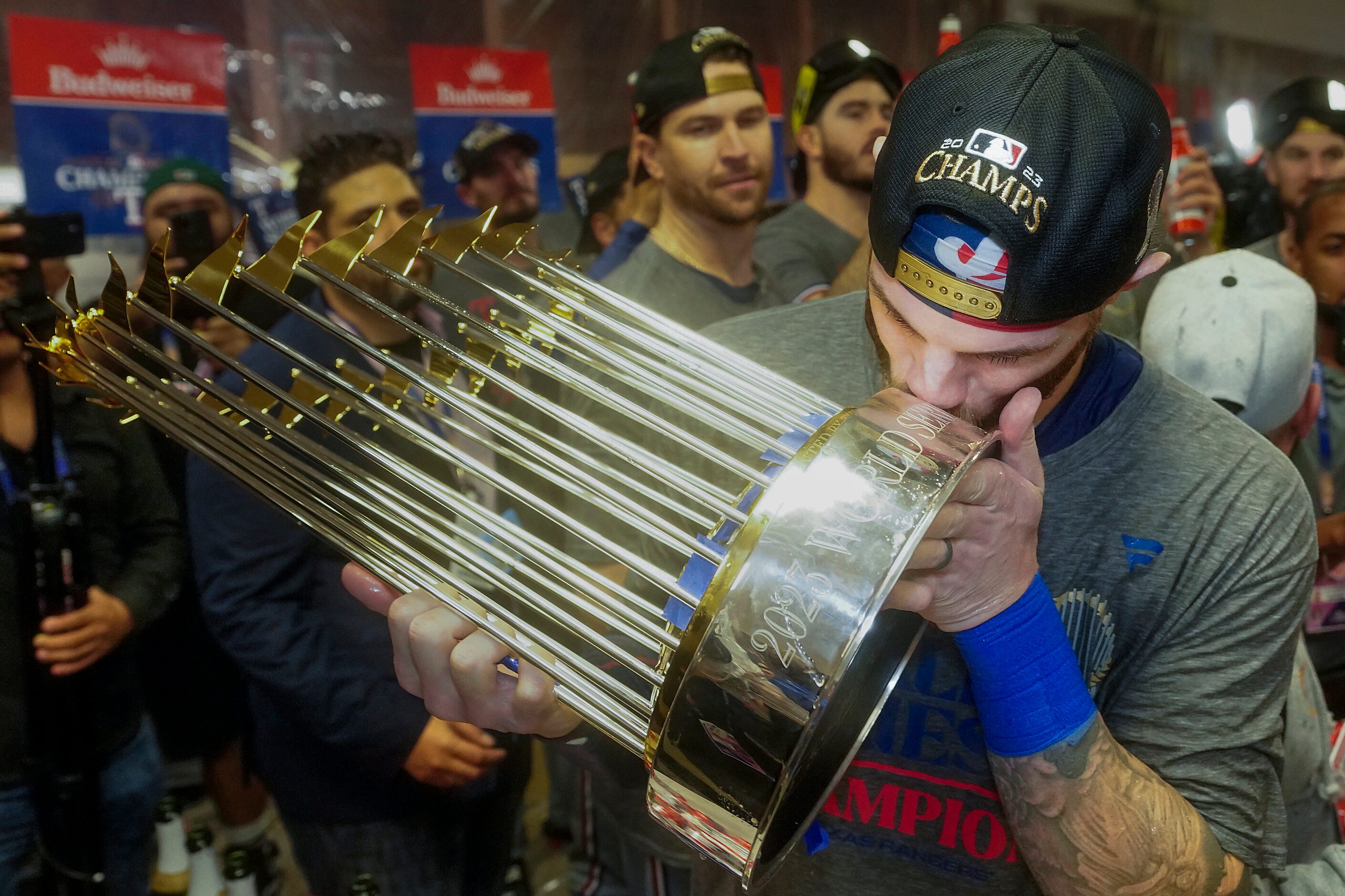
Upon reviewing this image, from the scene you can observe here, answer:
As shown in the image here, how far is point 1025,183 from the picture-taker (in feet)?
2.32

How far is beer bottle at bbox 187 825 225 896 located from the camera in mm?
1629

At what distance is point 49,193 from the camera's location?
233 cm

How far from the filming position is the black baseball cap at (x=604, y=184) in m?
3.27

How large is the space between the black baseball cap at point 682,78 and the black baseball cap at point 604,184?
3.44 feet

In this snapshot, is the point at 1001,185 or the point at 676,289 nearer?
the point at 1001,185

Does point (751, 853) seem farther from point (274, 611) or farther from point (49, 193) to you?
point (49, 193)

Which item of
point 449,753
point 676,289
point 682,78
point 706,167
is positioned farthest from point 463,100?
point 449,753

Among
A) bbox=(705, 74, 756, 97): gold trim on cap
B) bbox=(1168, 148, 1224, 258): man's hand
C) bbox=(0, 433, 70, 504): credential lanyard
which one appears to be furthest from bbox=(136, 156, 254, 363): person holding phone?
bbox=(1168, 148, 1224, 258): man's hand

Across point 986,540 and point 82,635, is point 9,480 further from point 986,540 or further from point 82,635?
point 986,540

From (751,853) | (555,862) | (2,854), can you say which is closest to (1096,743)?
(751,853)

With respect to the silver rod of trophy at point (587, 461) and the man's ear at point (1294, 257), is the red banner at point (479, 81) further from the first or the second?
the silver rod of trophy at point (587, 461)

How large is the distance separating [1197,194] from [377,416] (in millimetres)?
2429

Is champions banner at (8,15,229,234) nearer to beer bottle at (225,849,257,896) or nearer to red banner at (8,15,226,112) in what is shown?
red banner at (8,15,226,112)

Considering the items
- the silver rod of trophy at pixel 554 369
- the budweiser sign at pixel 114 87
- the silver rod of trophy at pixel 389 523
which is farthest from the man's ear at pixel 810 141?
the silver rod of trophy at pixel 389 523
